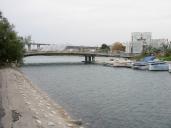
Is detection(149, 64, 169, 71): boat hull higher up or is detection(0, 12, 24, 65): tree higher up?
detection(0, 12, 24, 65): tree

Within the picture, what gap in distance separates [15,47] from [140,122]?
4033cm

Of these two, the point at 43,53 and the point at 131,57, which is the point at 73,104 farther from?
the point at 131,57

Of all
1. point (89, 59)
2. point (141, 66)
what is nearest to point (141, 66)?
point (141, 66)

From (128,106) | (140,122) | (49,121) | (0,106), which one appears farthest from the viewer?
(128,106)

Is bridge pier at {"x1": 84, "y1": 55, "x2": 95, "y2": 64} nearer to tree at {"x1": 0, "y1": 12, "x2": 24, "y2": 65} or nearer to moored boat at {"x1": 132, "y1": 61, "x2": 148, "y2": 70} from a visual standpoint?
moored boat at {"x1": 132, "y1": 61, "x2": 148, "y2": 70}

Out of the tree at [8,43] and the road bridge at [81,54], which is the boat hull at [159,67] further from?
the road bridge at [81,54]

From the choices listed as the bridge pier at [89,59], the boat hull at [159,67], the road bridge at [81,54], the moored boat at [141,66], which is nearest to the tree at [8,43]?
the boat hull at [159,67]

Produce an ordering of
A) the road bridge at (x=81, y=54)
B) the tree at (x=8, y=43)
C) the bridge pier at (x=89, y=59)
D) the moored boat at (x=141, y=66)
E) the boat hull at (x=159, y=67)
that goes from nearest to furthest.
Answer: the tree at (x=8, y=43), the boat hull at (x=159, y=67), the moored boat at (x=141, y=66), the road bridge at (x=81, y=54), the bridge pier at (x=89, y=59)

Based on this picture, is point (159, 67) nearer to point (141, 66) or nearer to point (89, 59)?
point (141, 66)

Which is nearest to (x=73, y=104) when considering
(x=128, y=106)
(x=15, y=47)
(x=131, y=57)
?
(x=128, y=106)

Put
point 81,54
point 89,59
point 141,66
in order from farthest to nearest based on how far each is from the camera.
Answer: point 89,59 < point 81,54 < point 141,66

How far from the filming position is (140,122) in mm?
24547

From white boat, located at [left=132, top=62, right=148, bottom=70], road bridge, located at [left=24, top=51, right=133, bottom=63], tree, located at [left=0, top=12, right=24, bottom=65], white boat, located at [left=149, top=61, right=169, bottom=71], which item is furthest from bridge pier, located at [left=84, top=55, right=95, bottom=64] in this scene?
tree, located at [left=0, top=12, right=24, bottom=65]

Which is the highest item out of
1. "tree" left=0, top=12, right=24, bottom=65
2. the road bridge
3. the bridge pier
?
"tree" left=0, top=12, right=24, bottom=65
